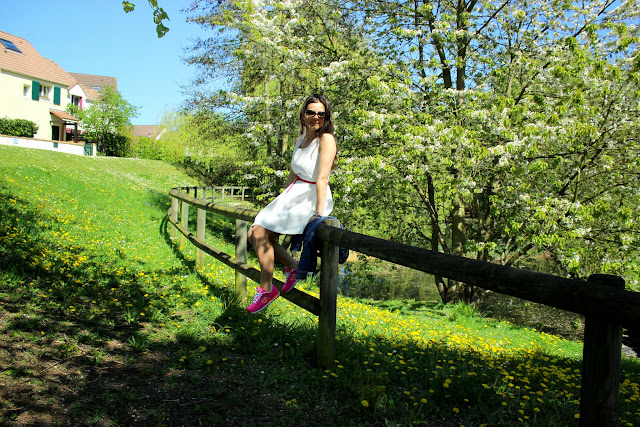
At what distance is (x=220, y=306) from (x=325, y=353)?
1871 mm

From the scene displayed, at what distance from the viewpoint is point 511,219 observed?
959cm

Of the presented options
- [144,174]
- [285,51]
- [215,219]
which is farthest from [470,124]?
[144,174]

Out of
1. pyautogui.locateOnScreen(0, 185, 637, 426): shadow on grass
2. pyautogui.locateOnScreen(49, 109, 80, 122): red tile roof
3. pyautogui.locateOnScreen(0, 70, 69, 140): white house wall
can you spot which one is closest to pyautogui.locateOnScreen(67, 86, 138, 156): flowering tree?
pyautogui.locateOnScreen(49, 109, 80, 122): red tile roof

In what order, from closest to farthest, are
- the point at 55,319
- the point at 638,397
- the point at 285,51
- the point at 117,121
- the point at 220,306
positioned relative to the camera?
the point at 638,397
the point at 55,319
the point at 220,306
the point at 285,51
the point at 117,121

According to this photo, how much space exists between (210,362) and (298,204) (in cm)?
141

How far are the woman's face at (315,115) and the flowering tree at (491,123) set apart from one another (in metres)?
5.92

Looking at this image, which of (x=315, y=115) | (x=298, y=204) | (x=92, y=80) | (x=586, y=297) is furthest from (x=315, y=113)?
(x=92, y=80)

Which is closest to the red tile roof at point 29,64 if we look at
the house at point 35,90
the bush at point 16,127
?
the house at point 35,90

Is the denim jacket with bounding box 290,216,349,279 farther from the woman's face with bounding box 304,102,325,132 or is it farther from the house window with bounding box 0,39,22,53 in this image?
the house window with bounding box 0,39,22,53

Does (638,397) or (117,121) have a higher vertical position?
(117,121)

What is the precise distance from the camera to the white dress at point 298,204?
12.3 feet

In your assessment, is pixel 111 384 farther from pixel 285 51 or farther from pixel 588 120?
pixel 285 51

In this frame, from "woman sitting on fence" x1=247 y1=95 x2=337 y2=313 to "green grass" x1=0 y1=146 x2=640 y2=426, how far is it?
91 centimetres

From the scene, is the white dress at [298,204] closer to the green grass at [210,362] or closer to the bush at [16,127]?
the green grass at [210,362]
